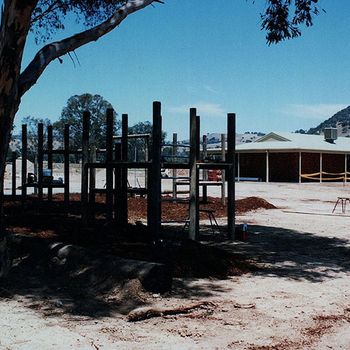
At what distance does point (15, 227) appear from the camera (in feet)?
39.6

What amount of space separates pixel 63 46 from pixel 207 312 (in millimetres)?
5065

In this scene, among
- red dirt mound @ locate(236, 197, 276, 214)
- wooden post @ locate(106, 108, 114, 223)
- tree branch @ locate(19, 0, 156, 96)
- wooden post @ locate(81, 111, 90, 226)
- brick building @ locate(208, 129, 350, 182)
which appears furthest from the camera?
brick building @ locate(208, 129, 350, 182)

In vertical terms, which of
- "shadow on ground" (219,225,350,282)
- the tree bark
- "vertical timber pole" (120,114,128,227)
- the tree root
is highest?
the tree bark

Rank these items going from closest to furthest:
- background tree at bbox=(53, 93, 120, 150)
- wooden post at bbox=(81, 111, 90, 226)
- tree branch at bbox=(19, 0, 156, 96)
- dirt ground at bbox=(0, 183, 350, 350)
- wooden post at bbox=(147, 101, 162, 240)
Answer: dirt ground at bbox=(0, 183, 350, 350)
tree branch at bbox=(19, 0, 156, 96)
wooden post at bbox=(147, 101, 162, 240)
wooden post at bbox=(81, 111, 90, 226)
background tree at bbox=(53, 93, 120, 150)

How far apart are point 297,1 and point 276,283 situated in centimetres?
865

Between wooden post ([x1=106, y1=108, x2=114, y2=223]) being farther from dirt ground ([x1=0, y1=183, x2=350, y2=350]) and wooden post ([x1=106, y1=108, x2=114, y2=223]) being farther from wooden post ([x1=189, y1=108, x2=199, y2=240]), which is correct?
dirt ground ([x1=0, y1=183, x2=350, y2=350])

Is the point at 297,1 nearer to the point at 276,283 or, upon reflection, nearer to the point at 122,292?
the point at 276,283

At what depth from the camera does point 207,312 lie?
251 inches

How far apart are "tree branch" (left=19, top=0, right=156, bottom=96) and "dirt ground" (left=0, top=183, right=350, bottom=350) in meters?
2.82

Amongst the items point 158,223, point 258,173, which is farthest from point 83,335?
point 258,173

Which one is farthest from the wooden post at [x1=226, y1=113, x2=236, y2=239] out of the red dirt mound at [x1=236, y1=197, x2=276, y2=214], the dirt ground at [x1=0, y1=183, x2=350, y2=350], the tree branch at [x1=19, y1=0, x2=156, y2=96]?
the red dirt mound at [x1=236, y1=197, x2=276, y2=214]

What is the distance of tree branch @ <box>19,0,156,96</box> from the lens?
8.48 meters

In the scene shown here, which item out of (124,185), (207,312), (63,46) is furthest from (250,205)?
(207,312)

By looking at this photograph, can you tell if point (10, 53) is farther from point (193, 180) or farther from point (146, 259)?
point (193, 180)
